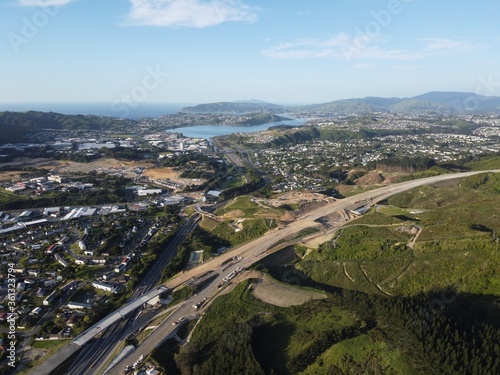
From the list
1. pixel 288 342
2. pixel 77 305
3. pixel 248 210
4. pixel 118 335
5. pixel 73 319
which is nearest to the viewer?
pixel 288 342

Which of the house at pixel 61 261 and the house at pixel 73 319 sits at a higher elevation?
the house at pixel 61 261

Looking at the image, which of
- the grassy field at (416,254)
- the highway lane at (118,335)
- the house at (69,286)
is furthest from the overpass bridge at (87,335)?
the grassy field at (416,254)

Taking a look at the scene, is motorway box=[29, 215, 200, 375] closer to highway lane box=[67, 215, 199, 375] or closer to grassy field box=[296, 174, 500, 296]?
highway lane box=[67, 215, 199, 375]

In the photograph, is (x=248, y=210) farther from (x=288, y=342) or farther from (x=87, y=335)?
(x=288, y=342)

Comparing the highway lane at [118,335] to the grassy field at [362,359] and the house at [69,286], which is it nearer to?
the house at [69,286]

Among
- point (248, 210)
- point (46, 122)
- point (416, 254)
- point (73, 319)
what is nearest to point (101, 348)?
point (73, 319)

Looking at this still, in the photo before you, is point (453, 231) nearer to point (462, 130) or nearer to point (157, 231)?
point (157, 231)

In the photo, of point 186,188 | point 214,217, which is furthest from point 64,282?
point 186,188
